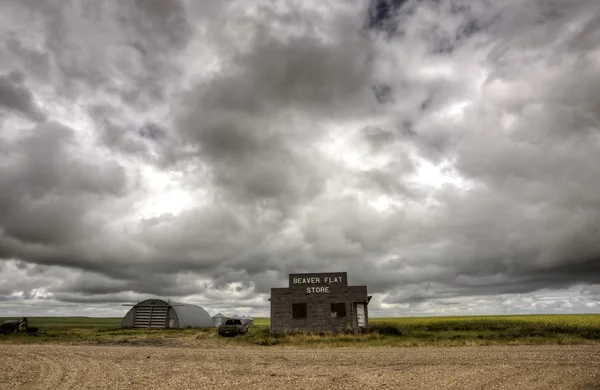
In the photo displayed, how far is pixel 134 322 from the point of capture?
5309 cm

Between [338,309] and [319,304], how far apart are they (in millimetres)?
1754

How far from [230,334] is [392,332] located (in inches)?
568

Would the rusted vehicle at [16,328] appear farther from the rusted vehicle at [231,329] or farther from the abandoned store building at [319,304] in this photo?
the abandoned store building at [319,304]

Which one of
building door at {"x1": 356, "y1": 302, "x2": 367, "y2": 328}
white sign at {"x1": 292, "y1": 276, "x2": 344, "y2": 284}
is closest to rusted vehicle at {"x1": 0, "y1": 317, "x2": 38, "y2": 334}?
white sign at {"x1": 292, "y1": 276, "x2": 344, "y2": 284}

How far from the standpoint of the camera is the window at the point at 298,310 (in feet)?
122

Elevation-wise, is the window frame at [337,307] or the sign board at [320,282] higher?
the sign board at [320,282]

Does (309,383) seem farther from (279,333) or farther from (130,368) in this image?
(279,333)

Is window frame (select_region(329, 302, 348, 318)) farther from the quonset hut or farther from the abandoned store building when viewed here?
the quonset hut

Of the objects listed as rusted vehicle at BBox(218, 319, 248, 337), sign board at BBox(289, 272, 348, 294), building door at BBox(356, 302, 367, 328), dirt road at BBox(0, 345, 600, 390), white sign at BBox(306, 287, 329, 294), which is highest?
sign board at BBox(289, 272, 348, 294)

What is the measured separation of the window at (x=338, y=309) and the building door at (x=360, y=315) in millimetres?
1351

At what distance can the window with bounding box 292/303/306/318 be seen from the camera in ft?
122

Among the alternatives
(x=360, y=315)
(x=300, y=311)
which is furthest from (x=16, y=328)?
(x=360, y=315)

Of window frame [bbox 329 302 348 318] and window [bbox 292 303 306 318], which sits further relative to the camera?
window [bbox 292 303 306 318]

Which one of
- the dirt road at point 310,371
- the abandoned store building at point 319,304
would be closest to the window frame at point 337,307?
the abandoned store building at point 319,304
